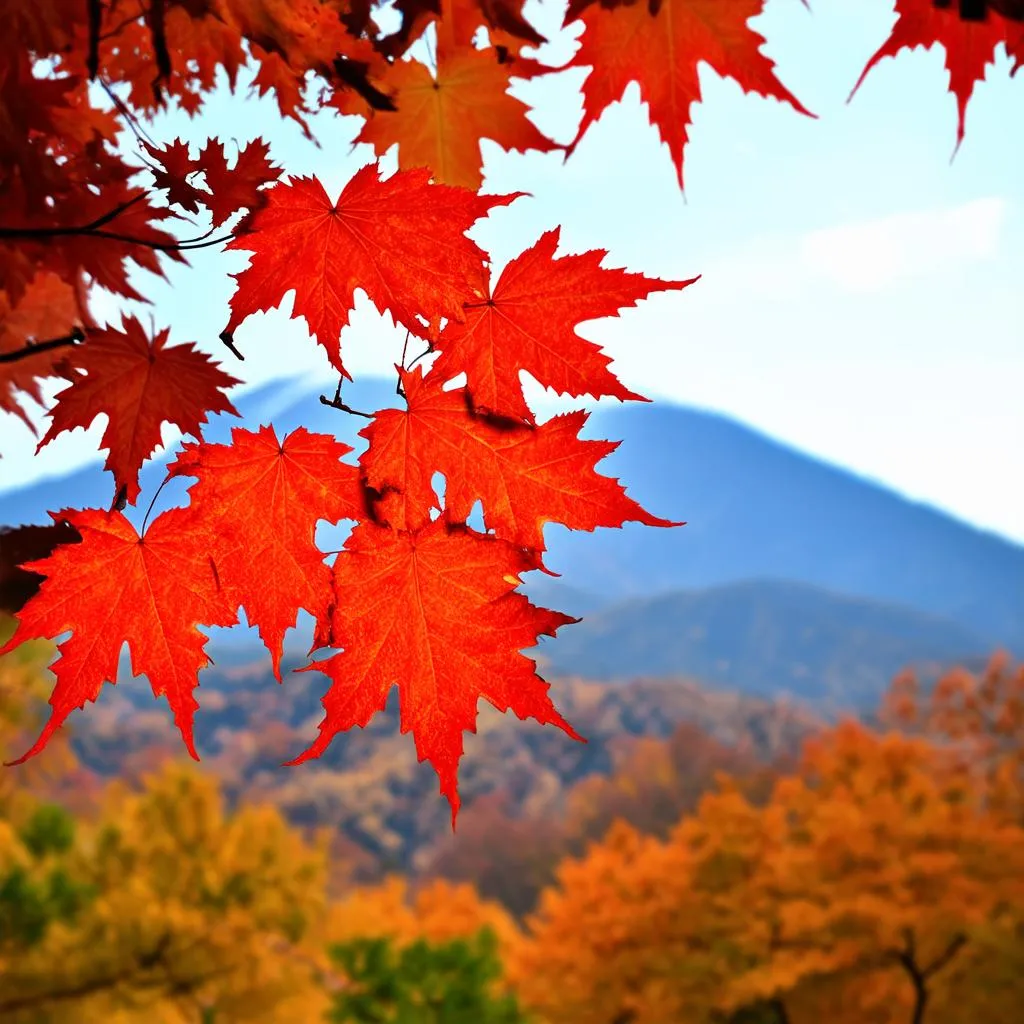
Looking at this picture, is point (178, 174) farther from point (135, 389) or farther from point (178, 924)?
point (178, 924)

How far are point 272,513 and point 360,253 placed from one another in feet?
0.79

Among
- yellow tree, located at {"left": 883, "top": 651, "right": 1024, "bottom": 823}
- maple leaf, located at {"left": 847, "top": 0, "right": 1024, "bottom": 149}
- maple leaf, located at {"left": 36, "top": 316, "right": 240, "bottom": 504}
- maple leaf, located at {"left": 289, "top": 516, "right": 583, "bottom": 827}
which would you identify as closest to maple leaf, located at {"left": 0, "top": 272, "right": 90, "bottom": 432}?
maple leaf, located at {"left": 36, "top": 316, "right": 240, "bottom": 504}

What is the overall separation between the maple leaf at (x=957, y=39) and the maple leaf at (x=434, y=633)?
881 mm

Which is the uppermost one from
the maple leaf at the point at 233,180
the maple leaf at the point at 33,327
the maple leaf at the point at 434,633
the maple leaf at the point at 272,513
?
the maple leaf at the point at 33,327

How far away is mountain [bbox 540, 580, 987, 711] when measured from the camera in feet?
326

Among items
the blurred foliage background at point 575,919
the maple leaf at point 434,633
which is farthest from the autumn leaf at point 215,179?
the blurred foliage background at point 575,919

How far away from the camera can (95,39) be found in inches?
33.3

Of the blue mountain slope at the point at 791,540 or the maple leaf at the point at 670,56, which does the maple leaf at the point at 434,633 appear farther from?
the blue mountain slope at the point at 791,540

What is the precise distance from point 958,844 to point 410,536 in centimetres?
1088

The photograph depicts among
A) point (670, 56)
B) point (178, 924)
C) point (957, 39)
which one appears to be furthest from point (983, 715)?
point (670, 56)

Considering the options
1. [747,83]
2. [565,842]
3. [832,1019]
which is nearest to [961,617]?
[565,842]

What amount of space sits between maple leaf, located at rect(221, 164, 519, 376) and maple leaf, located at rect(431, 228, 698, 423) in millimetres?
29

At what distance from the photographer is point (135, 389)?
893mm

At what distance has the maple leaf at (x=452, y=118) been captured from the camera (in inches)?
48.3
